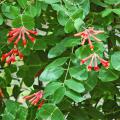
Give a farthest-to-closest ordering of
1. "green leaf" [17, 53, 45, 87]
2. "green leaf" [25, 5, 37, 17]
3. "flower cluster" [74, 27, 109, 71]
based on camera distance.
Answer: "green leaf" [17, 53, 45, 87]
"green leaf" [25, 5, 37, 17]
"flower cluster" [74, 27, 109, 71]

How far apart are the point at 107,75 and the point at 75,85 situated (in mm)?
82

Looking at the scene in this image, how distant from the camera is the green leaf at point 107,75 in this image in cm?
102

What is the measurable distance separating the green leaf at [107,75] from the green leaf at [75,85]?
6cm

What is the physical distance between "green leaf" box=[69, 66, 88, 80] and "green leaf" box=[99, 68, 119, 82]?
0.04 m

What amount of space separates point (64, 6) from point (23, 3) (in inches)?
3.9

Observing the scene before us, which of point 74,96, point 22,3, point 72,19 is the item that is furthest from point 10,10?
point 74,96

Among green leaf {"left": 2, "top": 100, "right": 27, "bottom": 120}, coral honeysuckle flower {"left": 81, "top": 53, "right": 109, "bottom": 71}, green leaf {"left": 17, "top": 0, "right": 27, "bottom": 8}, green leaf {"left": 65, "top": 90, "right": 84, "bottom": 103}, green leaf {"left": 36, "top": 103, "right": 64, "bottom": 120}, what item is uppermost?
green leaf {"left": 17, "top": 0, "right": 27, "bottom": 8}

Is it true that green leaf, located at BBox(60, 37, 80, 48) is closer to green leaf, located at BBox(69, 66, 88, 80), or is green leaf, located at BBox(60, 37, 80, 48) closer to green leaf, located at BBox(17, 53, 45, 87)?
green leaf, located at BBox(69, 66, 88, 80)

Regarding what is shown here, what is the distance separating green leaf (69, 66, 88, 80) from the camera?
39.4 inches

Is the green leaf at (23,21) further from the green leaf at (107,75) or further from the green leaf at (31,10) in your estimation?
the green leaf at (107,75)

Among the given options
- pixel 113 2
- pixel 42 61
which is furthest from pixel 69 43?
pixel 42 61

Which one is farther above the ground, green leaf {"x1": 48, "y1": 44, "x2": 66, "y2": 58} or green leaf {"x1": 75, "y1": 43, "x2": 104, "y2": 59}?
Answer: green leaf {"x1": 75, "y1": 43, "x2": 104, "y2": 59}

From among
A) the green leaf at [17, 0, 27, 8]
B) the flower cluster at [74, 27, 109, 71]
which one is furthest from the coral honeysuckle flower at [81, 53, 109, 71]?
the green leaf at [17, 0, 27, 8]

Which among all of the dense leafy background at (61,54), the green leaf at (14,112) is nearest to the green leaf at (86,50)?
the dense leafy background at (61,54)
